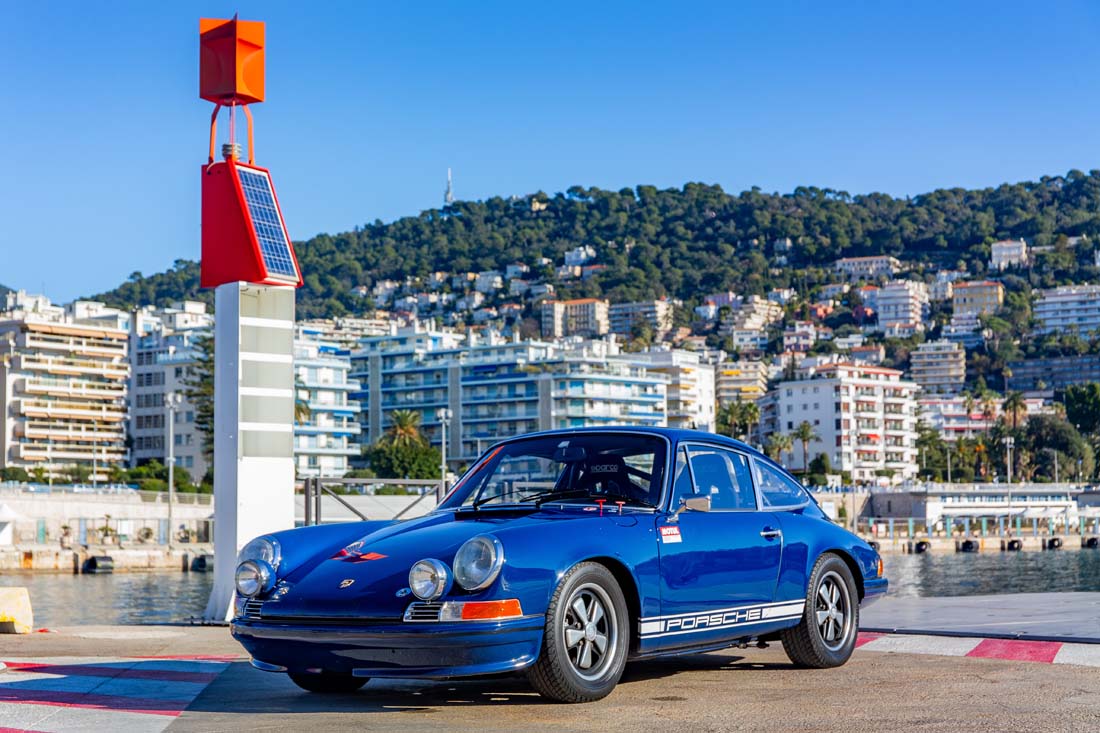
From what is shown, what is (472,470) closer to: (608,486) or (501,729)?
(608,486)

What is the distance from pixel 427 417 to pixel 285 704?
500 ft

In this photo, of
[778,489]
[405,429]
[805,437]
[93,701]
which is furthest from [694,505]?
[805,437]

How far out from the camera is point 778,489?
947cm

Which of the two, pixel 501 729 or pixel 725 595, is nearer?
pixel 501 729

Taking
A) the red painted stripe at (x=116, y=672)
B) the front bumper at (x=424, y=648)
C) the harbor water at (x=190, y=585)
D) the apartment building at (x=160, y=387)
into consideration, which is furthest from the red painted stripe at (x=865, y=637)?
the apartment building at (x=160, y=387)

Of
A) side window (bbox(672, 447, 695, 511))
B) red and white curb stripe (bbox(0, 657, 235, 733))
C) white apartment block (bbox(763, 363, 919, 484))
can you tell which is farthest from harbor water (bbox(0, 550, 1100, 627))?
white apartment block (bbox(763, 363, 919, 484))

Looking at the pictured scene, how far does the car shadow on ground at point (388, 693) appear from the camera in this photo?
7574 mm

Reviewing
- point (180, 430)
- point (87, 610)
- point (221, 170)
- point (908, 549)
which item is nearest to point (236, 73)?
point (221, 170)

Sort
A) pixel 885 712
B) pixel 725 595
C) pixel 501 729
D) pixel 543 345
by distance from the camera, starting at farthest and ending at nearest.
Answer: pixel 543 345
pixel 725 595
pixel 885 712
pixel 501 729

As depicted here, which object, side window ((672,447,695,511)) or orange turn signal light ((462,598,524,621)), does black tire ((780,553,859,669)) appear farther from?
orange turn signal light ((462,598,524,621))

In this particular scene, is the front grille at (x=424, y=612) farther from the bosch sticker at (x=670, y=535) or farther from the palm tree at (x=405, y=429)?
the palm tree at (x=405, y=429)

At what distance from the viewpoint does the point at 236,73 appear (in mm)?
17531

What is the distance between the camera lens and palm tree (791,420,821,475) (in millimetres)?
176125

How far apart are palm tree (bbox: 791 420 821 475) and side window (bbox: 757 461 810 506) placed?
16417 cm
